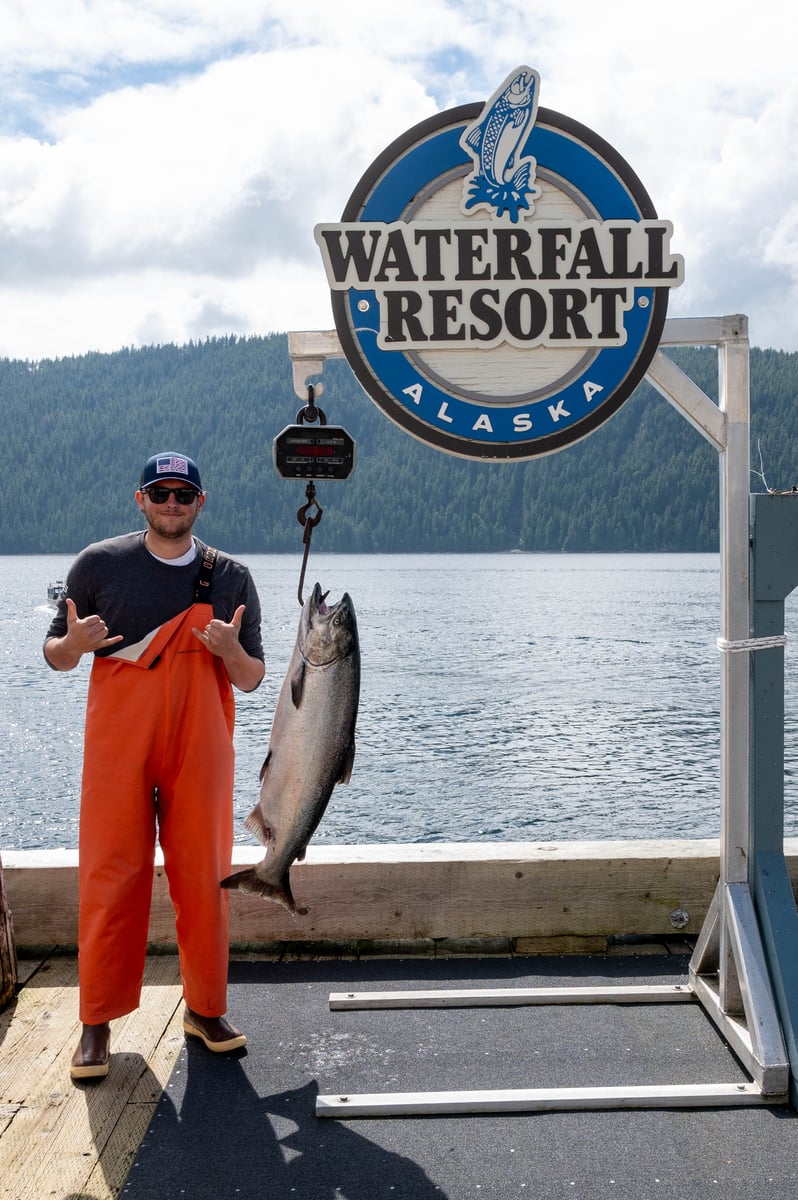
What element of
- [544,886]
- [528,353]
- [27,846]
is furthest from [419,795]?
[528,353]

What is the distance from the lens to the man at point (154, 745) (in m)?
3.78

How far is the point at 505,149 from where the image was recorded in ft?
13.0

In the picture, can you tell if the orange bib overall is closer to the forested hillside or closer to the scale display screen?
the scale display screen

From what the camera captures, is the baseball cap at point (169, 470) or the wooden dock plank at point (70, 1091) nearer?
the wooden dock plank at point (70, 1091)

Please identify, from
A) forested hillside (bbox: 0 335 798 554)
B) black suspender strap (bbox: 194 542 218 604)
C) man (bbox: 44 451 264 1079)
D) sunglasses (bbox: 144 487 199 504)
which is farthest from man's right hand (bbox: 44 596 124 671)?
forested hillside (bbox: 0 335 798 554)

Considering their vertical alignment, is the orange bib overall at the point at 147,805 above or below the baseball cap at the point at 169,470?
below

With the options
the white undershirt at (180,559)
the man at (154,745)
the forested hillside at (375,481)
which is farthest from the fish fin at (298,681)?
the forested hillside at (375,481)

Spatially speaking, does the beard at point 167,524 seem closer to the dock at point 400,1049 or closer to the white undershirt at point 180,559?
the white undershirt at point 180,559

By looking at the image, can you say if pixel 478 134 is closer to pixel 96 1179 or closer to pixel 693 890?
pixel 693 890

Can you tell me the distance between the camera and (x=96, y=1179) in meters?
3.12

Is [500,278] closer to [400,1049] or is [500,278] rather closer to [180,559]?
[180,559]

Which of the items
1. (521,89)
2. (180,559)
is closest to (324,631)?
(180,559)

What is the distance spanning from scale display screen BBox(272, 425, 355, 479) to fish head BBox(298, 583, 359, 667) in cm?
61

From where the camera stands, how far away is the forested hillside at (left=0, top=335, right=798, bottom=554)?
473ft
